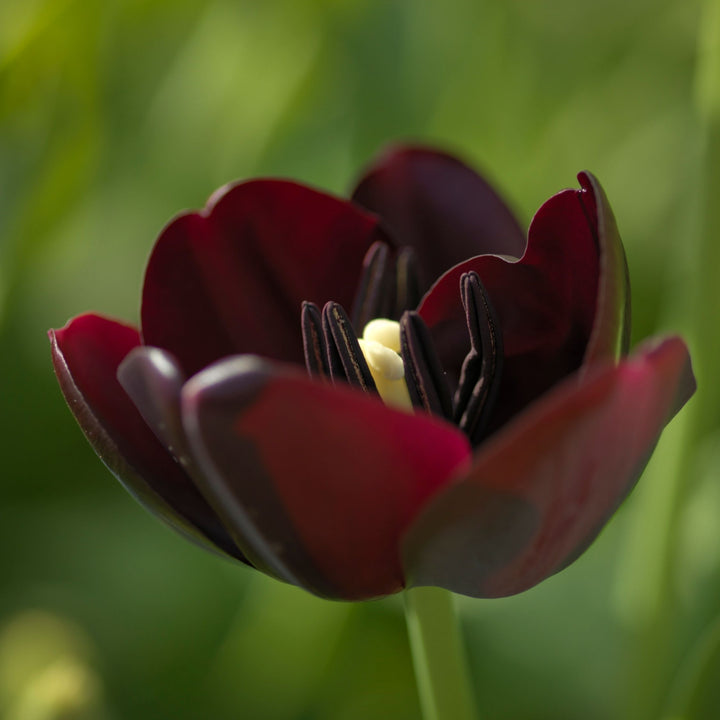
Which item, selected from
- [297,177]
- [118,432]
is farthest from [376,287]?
[297,177]

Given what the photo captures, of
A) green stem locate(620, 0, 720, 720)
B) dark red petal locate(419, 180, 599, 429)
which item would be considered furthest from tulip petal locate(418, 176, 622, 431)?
green stem locate(620, 0, 720, 720)

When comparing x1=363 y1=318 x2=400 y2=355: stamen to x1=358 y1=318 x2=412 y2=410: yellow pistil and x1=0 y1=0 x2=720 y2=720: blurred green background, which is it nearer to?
x1=358 y1=318 x2=412 y2=410: yellow pistil

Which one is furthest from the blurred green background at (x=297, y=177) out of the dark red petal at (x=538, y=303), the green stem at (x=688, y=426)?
the dark red petal at (x=538, y=303)

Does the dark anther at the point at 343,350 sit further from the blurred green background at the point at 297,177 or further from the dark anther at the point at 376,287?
the blurred green background at the point at 297,177

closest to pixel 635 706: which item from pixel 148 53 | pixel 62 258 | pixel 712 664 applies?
pixel 712 664

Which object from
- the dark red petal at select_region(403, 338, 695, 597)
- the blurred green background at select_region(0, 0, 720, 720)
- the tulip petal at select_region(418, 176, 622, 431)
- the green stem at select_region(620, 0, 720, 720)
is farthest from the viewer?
the blurred green background at select_region(0, 0, 720, 720)

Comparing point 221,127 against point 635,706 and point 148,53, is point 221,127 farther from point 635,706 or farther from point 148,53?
point 635,706

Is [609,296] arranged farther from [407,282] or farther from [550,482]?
[407,282]

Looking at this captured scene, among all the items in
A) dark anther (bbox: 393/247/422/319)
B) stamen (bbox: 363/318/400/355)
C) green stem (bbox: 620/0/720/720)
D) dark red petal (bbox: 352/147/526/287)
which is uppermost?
dark red petal (bbox: 352/147/526/287)
